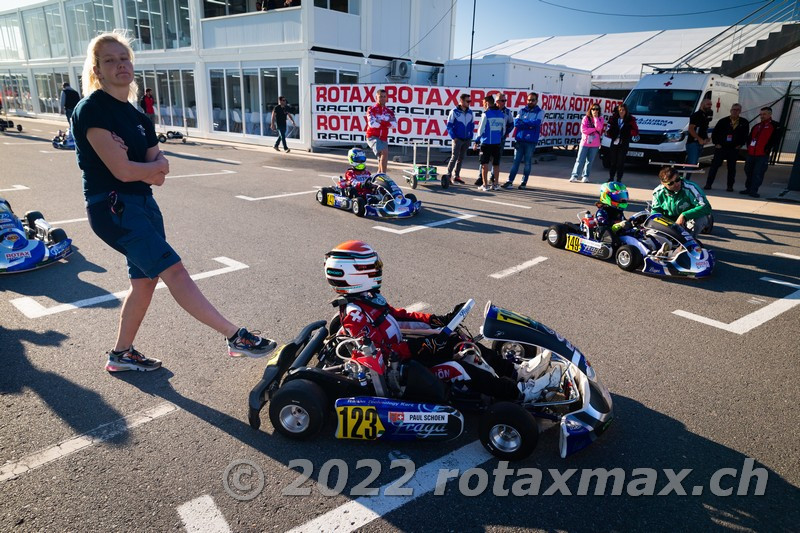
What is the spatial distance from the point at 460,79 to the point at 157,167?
692 inches

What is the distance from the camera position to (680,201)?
6.92 metres

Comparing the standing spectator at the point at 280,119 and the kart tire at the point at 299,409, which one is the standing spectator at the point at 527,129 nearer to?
the standing spectator at the point at 280,119

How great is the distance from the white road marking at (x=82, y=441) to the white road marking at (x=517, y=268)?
153 inches

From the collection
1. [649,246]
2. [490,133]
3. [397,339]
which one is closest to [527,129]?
[490,133]

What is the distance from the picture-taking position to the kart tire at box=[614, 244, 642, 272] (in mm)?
6277

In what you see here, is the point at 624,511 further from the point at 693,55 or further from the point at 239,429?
the point at 693,55

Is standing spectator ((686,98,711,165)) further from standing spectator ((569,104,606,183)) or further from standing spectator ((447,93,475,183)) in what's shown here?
standing spectator ((447,93,475,183))

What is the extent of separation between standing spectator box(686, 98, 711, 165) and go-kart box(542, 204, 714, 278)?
6514 millimetres

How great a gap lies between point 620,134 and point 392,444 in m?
11.1

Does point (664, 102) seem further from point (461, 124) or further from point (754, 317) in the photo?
point (754, 317)

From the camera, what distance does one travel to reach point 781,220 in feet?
30.0

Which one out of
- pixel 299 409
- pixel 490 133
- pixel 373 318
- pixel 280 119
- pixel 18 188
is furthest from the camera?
pixel 280 119

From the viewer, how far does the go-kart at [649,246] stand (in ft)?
19.9

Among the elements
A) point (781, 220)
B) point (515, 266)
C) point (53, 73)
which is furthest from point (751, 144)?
point (53, 73)
